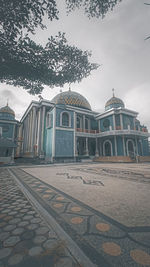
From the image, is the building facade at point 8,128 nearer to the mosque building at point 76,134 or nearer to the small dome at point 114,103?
the mosque building at point 76,134

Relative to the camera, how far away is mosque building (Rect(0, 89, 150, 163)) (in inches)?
634

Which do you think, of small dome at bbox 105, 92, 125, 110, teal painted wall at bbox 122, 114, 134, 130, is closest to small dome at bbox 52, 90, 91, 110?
small dome at bbox 105, 92, 125, 110

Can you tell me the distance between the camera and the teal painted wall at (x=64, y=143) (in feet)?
51.7

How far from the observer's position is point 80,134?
1881 centimetres

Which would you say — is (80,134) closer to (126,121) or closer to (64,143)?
(64,143)

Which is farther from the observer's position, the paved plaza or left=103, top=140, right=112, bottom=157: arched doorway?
left=103, top=140, right=112, bottom=157: arched doorway

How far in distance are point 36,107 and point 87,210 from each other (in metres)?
20.9

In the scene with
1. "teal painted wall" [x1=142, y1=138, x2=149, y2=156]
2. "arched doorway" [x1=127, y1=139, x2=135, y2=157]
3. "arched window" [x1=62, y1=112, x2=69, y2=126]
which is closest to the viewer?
"arched window" [x1=62, y1=112, x2=69, y2=126]

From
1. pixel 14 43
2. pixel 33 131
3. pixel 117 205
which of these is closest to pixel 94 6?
pixel 14 43

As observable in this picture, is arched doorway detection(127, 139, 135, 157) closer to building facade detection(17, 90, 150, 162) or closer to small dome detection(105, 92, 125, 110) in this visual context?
building facade detection(17, 90, 150, 162)

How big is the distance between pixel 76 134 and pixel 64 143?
293 cm

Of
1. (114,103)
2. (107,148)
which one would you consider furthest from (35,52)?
(114,103)

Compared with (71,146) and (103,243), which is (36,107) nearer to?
(71,146)

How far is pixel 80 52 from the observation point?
14.3 ft
